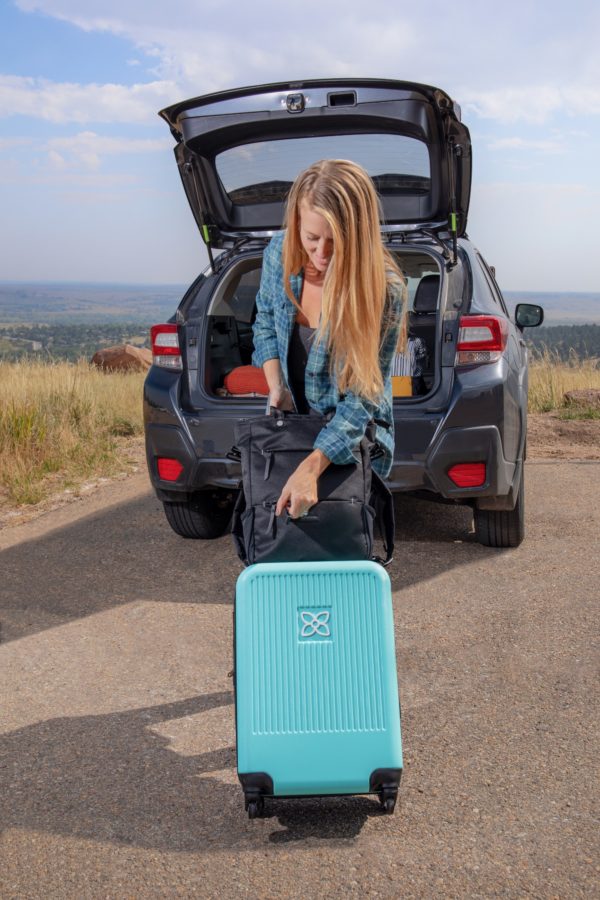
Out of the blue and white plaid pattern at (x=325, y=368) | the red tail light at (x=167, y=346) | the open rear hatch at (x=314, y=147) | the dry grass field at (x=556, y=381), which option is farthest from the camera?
the dry grass field at (x=556, y=381)

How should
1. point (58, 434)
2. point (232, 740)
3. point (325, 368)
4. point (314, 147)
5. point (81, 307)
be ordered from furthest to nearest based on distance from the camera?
point (81, 307)
point (58, 434)
point (314, 147)
point (232, 740)
point (325, 368)

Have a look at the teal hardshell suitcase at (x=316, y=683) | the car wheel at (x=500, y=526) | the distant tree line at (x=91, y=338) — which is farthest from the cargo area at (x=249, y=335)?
the distant tree line at (x=91, y=338)

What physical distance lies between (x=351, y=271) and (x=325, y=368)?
0.27 m

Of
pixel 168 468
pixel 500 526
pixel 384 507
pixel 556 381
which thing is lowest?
pixel 556 381

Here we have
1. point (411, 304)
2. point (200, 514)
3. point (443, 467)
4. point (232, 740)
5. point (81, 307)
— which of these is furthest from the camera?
point (81, 307)

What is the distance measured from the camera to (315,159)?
4883 mm

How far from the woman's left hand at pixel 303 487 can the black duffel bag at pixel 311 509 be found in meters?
0.05

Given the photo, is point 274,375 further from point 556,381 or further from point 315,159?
point 556,381

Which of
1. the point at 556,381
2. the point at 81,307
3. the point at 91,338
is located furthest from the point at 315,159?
the point at 81,307

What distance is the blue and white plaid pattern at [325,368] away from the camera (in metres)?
2.50

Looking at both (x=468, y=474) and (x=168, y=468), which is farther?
(x=168, y=468)

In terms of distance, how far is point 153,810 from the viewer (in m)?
2.66

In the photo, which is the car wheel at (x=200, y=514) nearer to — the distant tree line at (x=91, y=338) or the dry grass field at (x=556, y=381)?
the dry grass field at (x=556, y=381)

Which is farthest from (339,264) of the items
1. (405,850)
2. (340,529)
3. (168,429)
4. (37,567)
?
(37,567)
